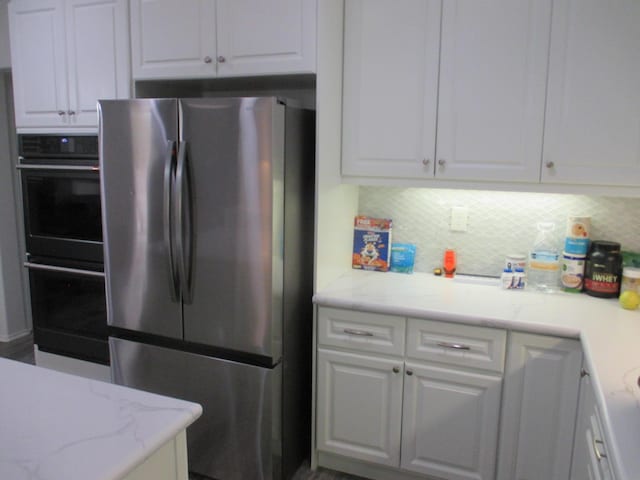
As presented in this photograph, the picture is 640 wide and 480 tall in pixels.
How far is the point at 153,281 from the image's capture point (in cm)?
229

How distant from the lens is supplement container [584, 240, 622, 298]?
7.38 ft

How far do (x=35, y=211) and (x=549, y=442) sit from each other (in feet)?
8.92

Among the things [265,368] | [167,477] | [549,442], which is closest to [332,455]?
[265,368]

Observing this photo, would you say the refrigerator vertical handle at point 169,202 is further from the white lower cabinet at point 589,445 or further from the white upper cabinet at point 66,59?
the white lower cabinet at point 589,445

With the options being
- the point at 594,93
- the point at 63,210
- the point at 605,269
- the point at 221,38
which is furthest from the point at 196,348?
the point at 594,93

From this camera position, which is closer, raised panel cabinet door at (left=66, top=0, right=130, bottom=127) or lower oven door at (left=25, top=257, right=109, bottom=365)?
raised panel cabinet door at (left=66, top=0, right=130, bottom=127)

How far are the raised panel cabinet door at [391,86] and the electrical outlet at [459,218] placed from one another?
38 cm

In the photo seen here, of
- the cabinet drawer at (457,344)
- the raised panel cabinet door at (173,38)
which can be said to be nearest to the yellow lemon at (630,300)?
the cabinet drawer at (457,344)

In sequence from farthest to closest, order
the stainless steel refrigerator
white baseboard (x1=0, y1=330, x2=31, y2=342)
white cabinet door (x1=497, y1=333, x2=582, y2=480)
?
white baseboard (x1=0, y1=330, x2=31, y2=342) → the stainless steel refrigerator → white cabinet door (x1=497, y1=333, x2=582, y2=480)

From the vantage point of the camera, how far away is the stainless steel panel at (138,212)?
2.18 meters

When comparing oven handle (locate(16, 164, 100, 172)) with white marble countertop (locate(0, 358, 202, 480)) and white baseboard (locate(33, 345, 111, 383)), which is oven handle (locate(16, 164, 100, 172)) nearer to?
white baseboard (locate(33, 345, 111, 383))

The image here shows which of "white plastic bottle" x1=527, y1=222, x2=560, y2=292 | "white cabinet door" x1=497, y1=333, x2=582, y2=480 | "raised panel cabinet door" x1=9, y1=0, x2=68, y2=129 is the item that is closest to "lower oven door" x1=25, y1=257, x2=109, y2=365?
"raised panel cabinet door" x1=9, y1=0, x2=68, y2=129

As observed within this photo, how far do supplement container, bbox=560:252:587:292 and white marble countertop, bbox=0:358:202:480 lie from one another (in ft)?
6.00

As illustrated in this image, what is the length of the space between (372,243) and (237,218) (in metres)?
0.87
